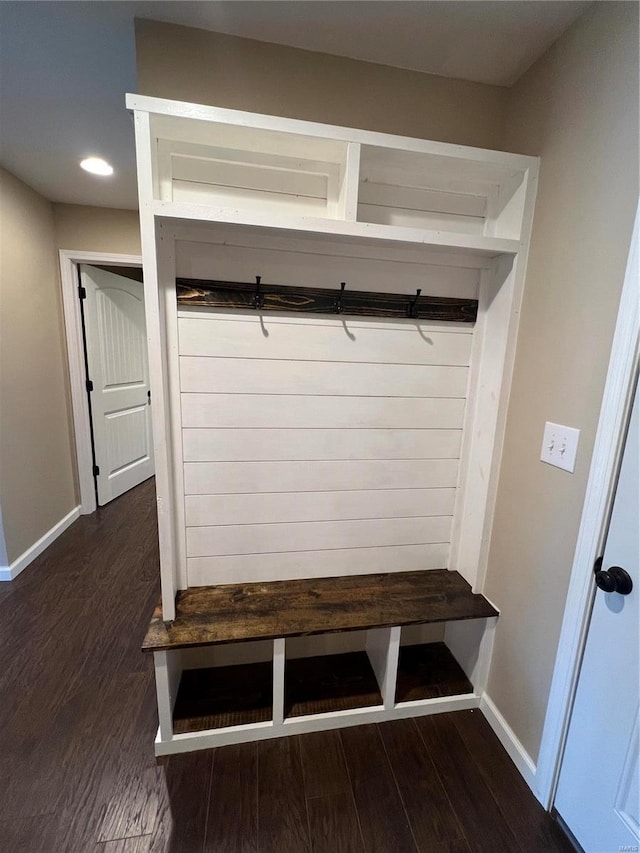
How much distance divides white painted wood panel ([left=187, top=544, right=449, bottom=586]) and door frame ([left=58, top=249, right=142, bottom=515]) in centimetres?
224

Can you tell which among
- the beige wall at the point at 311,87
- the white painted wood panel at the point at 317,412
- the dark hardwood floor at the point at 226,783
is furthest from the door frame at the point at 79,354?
the white painted wood panel at the point at 317,412

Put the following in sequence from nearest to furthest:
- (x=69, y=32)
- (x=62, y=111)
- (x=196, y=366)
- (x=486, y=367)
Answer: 1. (x=69, y=32)
2. (x=196, y=366)
3. (x=486, y=367)
4. (x=62, y=111)

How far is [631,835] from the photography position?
0.93m

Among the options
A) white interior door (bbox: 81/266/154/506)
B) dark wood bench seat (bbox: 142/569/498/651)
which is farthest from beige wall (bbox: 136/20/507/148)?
white interior door (bbox: 81/266/154/506)

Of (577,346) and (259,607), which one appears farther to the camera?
(259,607)

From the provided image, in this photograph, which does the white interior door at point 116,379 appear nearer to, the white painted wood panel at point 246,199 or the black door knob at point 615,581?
the white painted wood panel at point 246,199

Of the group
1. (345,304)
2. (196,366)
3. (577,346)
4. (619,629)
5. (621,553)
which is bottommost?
(619,629)

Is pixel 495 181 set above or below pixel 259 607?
above

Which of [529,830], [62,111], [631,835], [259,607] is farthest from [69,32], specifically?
[529,830]

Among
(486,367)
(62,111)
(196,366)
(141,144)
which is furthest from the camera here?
(62,111)

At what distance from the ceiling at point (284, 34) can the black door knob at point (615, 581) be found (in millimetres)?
1610

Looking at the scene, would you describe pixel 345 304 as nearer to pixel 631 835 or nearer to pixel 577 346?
pixel 577 346

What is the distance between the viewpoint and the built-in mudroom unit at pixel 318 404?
1.23 m

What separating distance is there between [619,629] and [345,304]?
4.27 feet
